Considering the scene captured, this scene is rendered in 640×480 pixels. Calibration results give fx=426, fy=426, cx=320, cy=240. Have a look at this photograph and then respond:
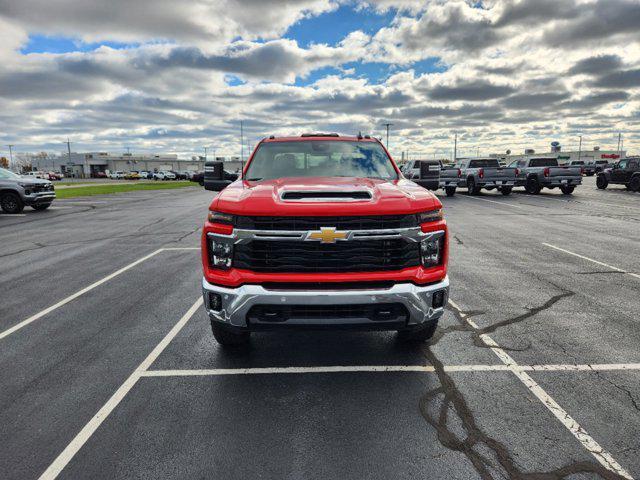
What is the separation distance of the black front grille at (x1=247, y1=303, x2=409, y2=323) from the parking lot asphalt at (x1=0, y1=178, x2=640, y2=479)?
0.60 m

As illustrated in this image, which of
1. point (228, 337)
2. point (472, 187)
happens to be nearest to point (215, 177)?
point (228, 337)

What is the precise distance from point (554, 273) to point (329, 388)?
5.16 metres

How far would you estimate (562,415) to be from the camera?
9.75 feet

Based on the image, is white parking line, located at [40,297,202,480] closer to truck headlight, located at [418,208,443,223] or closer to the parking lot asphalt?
the parking lot asphalt

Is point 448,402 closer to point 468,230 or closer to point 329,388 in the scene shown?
point 329,388

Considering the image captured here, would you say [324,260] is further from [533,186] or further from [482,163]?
[533,186]

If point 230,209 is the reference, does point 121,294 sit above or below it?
below

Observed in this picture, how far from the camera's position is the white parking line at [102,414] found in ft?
8.22

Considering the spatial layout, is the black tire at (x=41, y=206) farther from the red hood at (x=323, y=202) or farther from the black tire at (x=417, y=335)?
the black tire at (x=417, y=335)

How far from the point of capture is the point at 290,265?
131 inches

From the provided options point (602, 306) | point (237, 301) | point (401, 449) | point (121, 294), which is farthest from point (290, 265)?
point (602, 306)

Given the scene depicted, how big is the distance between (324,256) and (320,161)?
1.83m

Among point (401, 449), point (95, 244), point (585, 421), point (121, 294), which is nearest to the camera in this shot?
point (401, 449)

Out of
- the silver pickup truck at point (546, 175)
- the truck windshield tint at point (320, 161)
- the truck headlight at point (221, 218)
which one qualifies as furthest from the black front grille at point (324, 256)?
the silver pickup truck at point (546, 175)
